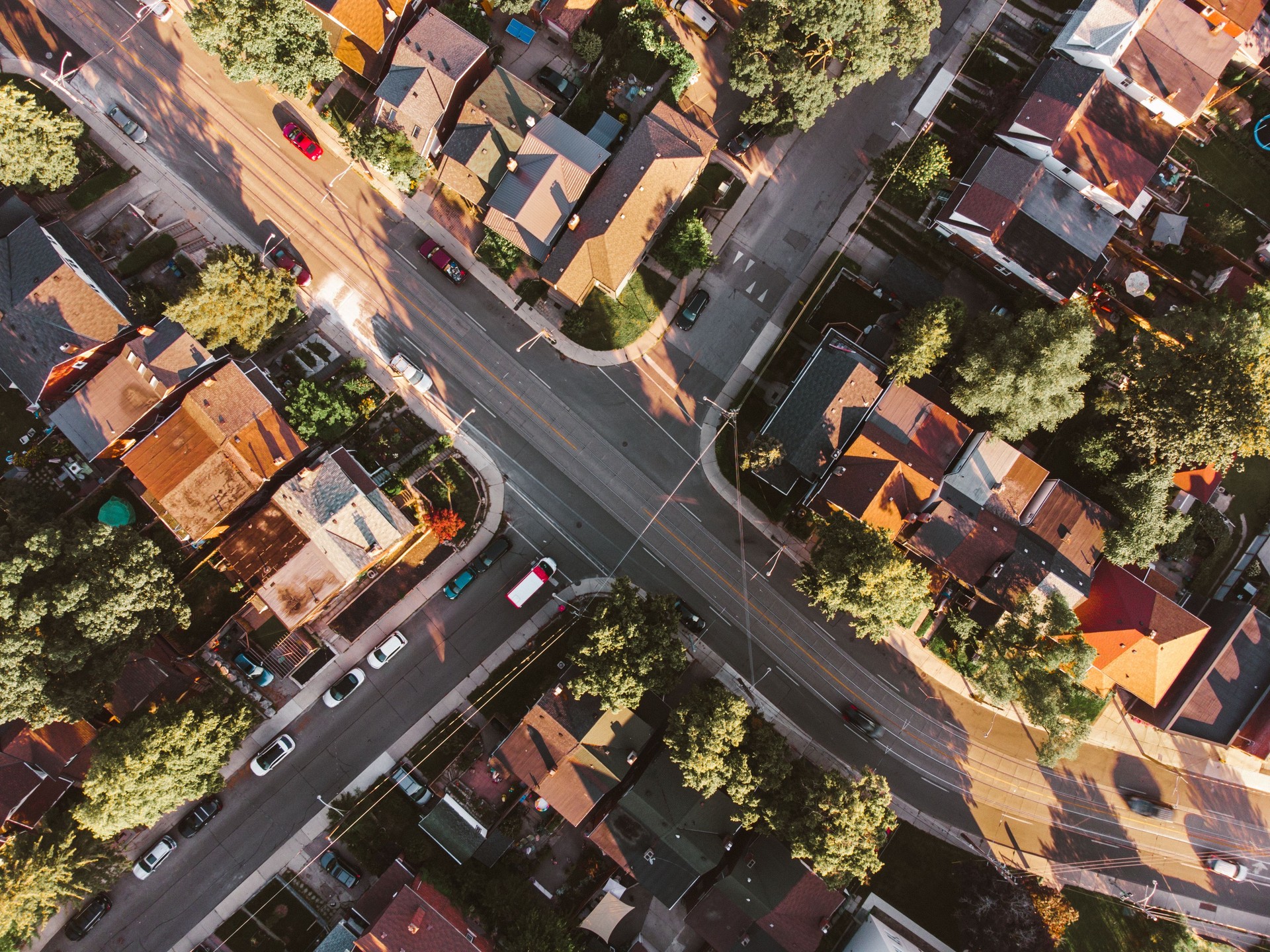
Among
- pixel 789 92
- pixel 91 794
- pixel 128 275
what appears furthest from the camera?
pixel 128 275

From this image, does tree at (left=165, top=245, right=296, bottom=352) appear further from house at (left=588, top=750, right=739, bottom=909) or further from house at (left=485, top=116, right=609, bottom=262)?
house at (left=588, top=750, right=739, bottom=909)

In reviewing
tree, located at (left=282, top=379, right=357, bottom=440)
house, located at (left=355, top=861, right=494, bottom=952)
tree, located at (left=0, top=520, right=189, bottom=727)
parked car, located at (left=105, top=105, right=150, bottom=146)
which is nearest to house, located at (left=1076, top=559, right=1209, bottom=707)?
house, located at (left=355, top=861, right=494, bottom=952)

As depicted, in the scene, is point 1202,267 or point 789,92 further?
point 1202,267

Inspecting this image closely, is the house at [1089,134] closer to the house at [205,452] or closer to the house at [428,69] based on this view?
the house at [428,69]

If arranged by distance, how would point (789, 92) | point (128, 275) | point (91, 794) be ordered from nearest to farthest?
point (91, 794), point (789, 92), point (128, 275)

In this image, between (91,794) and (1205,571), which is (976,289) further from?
(91,794)

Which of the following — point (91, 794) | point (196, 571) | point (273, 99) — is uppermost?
point (273, 99)

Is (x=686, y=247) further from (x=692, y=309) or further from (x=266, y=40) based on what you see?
(x=266, y=40)

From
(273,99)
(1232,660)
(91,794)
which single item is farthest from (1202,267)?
(91,794)
